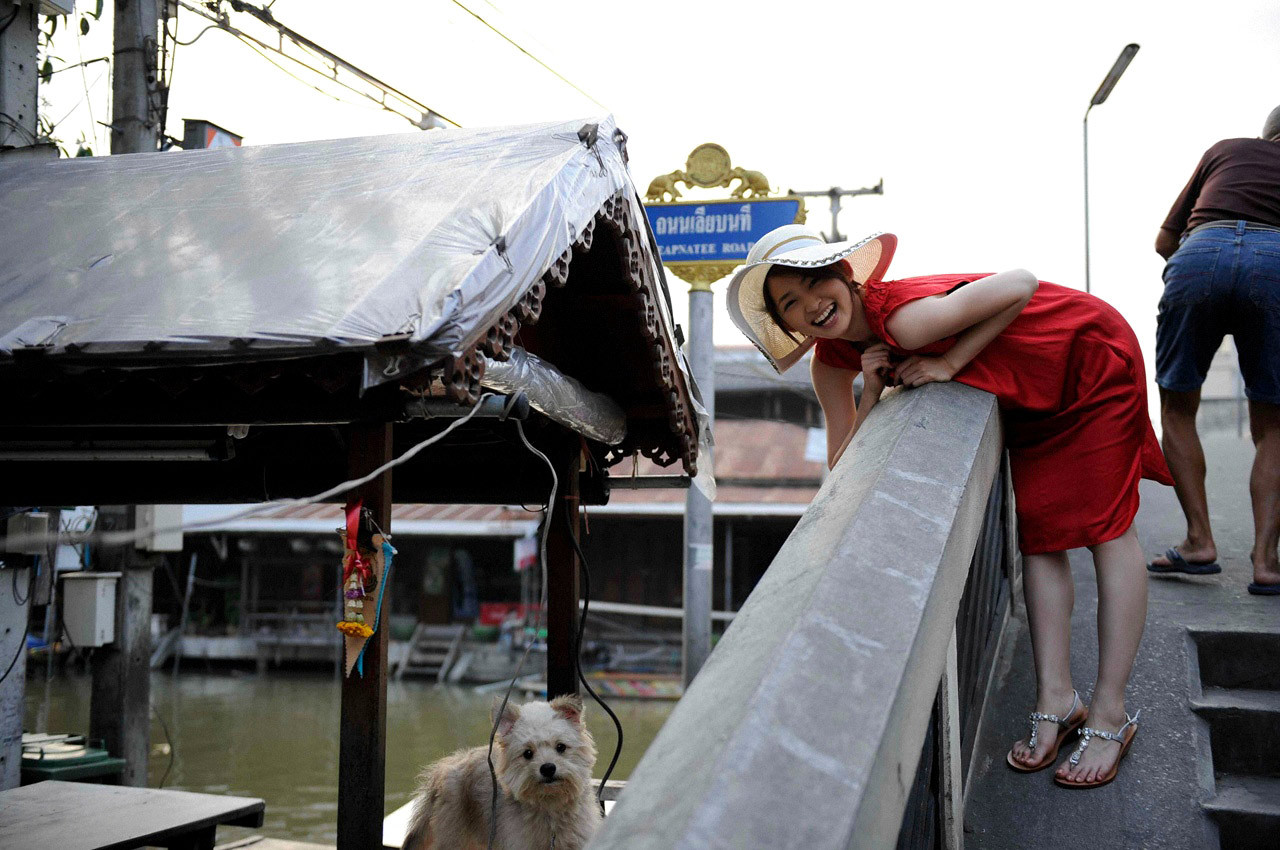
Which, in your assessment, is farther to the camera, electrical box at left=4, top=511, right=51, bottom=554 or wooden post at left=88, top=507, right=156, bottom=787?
wooden post at left=88, top=507, right=156, bottom=787

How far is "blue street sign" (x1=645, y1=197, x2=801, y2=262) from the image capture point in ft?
28.0

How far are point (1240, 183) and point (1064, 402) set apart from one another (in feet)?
5.51

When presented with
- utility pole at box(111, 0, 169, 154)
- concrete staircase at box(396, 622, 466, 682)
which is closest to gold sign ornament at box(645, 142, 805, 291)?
utility pole at box(111, 0, 169, 154)

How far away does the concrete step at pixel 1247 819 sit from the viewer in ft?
7.29

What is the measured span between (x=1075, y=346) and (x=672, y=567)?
60.2ft

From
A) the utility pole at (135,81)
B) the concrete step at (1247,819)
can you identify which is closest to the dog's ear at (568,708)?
the concrete step at (1247,819)

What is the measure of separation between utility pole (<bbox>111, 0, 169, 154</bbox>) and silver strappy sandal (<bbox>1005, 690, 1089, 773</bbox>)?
7942 millimetres

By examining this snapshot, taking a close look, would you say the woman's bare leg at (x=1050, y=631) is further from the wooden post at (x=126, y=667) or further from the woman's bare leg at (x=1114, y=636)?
the wooden post at (x=126, y=667)

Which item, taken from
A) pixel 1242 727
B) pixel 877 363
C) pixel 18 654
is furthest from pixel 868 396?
pixel 18 654

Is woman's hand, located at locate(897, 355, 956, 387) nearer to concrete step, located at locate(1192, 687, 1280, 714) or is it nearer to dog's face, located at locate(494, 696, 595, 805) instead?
concrete step, located at locate(1192, 687, 1280, 714)

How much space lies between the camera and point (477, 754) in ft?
13.7

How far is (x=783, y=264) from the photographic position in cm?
255

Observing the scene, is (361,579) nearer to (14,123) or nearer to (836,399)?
(836,399)

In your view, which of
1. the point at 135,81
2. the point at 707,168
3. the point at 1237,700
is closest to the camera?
the point at 1237,700
